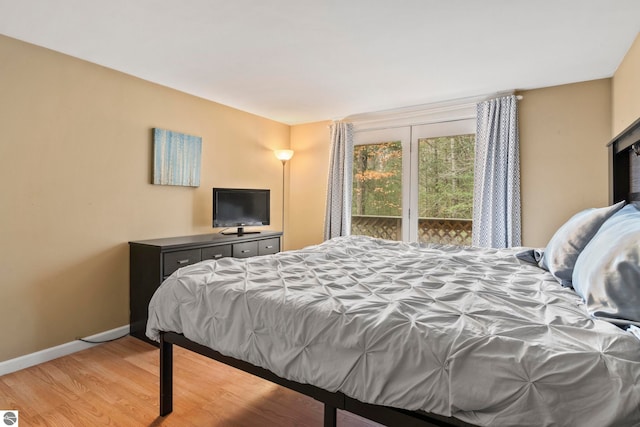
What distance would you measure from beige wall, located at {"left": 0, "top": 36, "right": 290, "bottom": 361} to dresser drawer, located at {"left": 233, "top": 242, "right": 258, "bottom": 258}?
642 millimetres

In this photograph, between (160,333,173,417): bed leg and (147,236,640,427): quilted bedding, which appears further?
(160,333,173,417): bed leg

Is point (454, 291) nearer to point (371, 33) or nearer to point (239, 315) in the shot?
point (239, 315)


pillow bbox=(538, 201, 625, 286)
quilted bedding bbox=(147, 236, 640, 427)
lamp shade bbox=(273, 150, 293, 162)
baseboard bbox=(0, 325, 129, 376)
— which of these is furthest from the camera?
lamp shade bbox=(273, 150, 293, 162)

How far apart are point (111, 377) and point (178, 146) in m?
2.24

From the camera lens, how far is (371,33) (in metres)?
2.40

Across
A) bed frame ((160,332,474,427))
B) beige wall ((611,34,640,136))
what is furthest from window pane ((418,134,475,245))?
bed frame ((160,332,474,427))

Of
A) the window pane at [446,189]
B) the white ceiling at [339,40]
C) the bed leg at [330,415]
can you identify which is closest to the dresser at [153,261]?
the white ceiling at [339,40]

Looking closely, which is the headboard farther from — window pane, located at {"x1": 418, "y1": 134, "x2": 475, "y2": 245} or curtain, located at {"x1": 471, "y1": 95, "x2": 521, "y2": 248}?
window pane, located at {"x1": 418, "y1": 134, "x2": 475, "y2": 245}

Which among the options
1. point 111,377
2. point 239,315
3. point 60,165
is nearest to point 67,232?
point 60,165

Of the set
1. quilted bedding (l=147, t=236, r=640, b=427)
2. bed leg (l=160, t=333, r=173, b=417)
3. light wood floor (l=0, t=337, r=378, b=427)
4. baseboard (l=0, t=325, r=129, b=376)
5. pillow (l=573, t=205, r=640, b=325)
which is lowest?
light wood floor (l=0, t=337, r=378, b=427)

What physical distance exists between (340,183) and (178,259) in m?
2.42

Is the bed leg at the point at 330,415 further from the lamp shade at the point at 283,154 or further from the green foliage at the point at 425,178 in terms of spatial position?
the lamp shade at the point at 283,154

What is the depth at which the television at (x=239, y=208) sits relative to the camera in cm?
383

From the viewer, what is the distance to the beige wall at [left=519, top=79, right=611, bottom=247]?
3.25 meters
